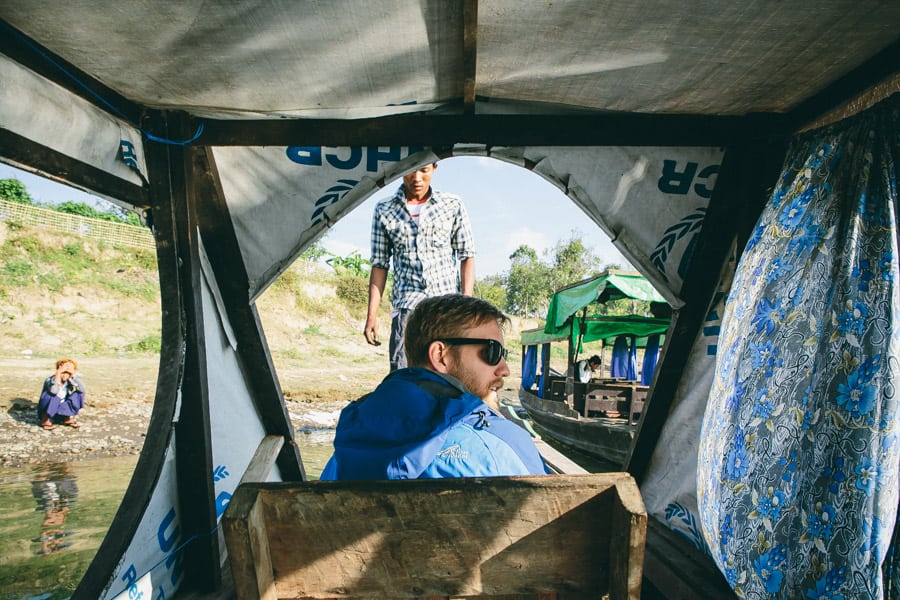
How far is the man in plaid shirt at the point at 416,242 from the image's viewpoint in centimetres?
287

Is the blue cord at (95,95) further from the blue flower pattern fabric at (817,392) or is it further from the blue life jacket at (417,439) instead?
the blue flower pattern fabric at (817,392)

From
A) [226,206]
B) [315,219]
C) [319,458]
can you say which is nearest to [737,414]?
[315,219]

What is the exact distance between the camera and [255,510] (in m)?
0.87

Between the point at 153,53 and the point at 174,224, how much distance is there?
0.77 metres

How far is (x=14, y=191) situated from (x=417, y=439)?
36568mm

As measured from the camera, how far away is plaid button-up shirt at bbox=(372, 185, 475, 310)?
2.87 meters

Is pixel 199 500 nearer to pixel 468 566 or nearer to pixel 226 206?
pixel 226 206

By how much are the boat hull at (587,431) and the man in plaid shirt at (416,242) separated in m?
5.80

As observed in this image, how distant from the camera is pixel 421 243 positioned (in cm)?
286

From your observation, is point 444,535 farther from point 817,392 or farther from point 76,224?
point 76,224

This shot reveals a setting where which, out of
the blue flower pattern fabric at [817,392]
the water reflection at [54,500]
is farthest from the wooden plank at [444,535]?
the water reflection at [54,500]

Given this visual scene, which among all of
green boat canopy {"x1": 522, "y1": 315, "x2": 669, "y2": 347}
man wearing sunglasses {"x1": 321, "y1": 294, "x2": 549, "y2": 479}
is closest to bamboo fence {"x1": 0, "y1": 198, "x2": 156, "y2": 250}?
green boat canopy {"x1": 522, "y1": 315, "x2": 669, "y2": 347}

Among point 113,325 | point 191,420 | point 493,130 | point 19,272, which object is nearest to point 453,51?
point 493,130

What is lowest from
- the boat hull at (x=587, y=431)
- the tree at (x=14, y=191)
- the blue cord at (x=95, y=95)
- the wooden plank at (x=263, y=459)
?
the boat hull at (x=587, y=431)
